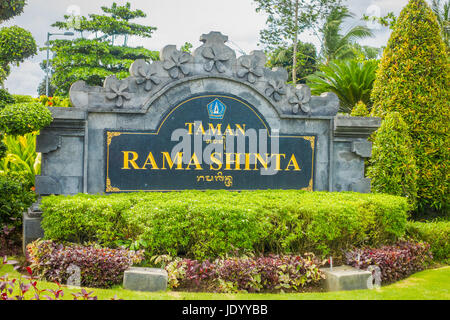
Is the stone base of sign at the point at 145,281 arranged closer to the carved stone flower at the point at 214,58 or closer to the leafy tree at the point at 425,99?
the carved stone flower at the point at 214,58

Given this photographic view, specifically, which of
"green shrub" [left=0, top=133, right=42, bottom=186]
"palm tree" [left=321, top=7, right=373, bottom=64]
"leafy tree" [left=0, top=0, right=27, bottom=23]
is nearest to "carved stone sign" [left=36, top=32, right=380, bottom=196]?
"green shrub" [left=0, top=133, right=42, bottom=186]

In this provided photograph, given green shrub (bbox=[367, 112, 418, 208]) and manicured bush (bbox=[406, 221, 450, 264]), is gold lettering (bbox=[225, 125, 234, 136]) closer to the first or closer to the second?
green shrub (bbox=[367, 112, 418, 208])

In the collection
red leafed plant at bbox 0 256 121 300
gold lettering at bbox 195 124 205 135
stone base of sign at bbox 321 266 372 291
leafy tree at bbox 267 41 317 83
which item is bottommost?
stone base of sign at bbox 321 266 372 291

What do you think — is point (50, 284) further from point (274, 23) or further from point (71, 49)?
point (71, 49)

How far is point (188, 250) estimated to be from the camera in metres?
5.85

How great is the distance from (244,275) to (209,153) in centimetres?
316

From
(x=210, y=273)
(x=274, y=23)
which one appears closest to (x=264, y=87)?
(x=210, y=273)

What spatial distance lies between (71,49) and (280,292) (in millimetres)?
24717

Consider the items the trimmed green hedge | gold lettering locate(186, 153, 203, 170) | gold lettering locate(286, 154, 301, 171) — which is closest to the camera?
the trimmed green hedge

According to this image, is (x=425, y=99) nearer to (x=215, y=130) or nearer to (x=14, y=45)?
(x=215, y=130)

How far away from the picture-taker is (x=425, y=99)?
361 inches

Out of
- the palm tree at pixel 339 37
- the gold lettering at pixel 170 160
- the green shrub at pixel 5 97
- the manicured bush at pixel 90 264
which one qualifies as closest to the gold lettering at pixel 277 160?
the gold lettering at pixel 170 160

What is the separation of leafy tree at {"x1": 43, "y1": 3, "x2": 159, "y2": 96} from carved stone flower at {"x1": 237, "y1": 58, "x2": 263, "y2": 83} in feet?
58.2

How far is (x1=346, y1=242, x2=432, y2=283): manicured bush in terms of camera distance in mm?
5938
